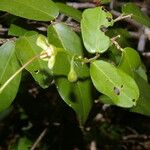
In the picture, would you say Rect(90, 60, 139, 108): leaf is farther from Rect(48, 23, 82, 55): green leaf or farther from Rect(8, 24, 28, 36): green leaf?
Rect(8, 24, 28, 36): green leaf

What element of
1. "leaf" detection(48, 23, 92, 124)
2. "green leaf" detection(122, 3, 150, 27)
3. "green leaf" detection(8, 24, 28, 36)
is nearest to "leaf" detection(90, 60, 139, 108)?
"leaf" detection(48, 23, 92, 124)

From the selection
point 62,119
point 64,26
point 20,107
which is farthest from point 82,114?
point 20,107

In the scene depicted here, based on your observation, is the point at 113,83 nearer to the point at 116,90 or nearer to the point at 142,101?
the point at 116,90

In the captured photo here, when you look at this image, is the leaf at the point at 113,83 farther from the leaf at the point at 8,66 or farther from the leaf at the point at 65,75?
the leaf at the point at 8,66

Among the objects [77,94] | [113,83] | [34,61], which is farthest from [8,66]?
[113,83]

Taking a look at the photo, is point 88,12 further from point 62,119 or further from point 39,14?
point 62,119

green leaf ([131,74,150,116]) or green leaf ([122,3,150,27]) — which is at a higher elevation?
green leaf ([122,3,150,27])

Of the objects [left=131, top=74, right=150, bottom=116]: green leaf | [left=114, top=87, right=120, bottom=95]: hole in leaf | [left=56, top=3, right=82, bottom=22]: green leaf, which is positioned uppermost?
[left=56, top=3, right=82, bottom=22]: green leaf
